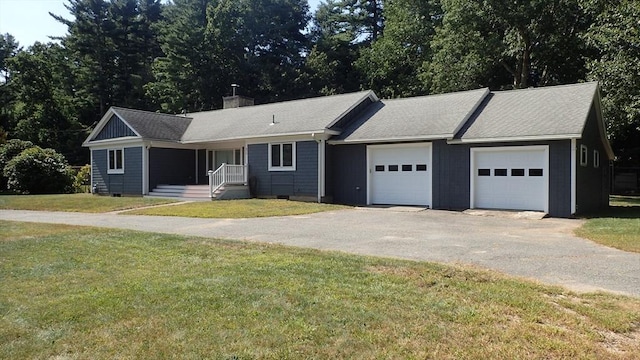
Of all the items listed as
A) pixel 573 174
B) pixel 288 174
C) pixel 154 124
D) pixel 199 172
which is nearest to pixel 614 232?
pixel 573 174

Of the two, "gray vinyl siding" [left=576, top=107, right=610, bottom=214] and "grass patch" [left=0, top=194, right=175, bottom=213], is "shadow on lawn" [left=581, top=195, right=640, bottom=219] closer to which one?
"gray vinyl siding" [left=576, top=107, right=610, bottom=214]

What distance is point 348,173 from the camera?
1878 cm

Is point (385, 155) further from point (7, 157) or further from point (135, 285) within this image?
point (7, 157)

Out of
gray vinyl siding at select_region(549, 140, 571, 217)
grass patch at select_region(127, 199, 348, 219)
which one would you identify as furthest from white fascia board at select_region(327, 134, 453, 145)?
gray vinyl siding at select_region(549, 140, 571, 217)

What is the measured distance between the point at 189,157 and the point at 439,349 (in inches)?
869

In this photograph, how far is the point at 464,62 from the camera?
2902 centimetres

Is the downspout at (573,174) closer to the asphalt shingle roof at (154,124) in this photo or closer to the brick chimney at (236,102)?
the asphalt shingle roof at (154,124)

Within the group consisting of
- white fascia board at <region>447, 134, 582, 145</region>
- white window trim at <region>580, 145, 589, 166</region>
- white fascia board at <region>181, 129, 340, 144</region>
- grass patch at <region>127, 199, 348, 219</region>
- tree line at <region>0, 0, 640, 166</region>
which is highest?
tree line at <region>0, 0, 640, 166</region>

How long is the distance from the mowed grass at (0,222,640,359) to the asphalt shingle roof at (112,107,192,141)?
16724 mm

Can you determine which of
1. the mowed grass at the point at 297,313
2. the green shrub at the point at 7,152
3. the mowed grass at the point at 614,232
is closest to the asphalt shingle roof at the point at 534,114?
the mowed grass at the point at 614,232

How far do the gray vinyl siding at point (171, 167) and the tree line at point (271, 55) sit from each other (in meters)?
16.8

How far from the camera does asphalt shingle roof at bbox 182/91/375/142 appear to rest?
770 inches

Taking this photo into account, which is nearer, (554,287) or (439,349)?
(439,349)

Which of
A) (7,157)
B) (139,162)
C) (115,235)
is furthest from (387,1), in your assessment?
(115,235)
